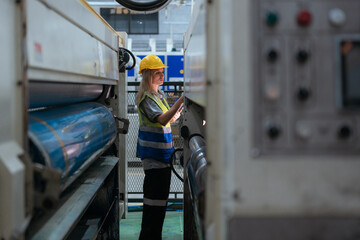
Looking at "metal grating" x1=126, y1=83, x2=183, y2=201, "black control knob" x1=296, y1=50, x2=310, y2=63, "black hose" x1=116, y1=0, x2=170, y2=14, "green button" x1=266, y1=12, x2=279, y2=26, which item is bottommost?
"metal grating" x1=126, y1=83, x2=183, y2=201

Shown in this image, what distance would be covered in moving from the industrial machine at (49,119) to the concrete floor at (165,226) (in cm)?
109

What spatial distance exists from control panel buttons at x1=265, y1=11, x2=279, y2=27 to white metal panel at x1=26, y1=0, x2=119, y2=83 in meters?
0.71

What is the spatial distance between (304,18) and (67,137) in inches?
41.5

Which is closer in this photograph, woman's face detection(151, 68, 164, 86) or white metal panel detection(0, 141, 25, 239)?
white metal panel detection(0, 141, 25, 239)

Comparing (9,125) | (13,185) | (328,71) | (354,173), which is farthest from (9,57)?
(354,173)

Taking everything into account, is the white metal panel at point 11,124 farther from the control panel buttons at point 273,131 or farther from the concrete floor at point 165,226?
the concrete floor at point 165,226

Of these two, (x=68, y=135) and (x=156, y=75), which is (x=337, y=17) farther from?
(x=156, y=75)

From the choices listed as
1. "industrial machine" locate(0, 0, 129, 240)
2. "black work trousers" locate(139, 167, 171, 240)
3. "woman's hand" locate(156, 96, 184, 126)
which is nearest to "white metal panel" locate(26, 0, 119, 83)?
"industrial machine" locate(0, 0, 129, 240)

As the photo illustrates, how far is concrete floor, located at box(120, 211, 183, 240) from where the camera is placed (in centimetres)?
348

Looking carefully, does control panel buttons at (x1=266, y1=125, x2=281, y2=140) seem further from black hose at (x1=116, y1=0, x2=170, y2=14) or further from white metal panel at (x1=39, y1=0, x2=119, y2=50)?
black hose at (x1=116, y1=0, x2=170, y2=14)

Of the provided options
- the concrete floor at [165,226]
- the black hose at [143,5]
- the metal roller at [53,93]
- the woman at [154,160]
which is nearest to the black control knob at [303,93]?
the metal roller at [53,93]

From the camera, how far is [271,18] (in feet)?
2.86

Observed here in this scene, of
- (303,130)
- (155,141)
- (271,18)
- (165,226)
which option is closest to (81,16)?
(271,18)

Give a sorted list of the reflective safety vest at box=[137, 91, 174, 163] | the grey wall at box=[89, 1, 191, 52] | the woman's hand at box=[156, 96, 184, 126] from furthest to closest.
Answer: the grey wall at box=[89, 1, 191, 52]
the reflective safety vest at box=[137, 91, 174, 163]
the woman's hand at box=[156, 96, 184, 126]
